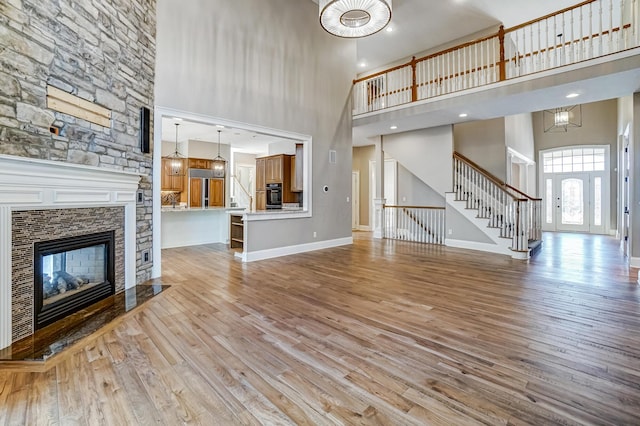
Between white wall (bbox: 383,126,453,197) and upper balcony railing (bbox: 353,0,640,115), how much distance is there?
3.05 feet

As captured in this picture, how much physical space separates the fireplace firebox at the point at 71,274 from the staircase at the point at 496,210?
21.9ft

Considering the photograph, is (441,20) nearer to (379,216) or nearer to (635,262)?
(379,216)

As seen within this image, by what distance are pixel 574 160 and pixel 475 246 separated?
6404 mm

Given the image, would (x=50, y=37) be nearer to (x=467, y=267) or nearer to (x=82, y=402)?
(x=82, y=402)

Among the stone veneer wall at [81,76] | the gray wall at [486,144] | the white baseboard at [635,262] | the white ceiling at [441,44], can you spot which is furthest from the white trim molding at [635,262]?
the stone veneer wall at [81,76]

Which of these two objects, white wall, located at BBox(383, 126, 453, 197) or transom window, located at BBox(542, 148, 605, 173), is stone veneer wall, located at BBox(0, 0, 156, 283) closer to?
white wall, located at BBox(383, 126, 453, 197)

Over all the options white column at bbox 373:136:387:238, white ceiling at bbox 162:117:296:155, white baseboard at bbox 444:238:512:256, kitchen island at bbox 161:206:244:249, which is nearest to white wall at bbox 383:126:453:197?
white column at bbox 373:136:387:238

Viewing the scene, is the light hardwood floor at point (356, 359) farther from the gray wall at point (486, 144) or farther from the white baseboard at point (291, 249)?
the gray wall at point (486, 144)

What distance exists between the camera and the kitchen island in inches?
273

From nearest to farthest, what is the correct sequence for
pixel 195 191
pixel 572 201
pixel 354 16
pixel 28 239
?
pixel 28 239
pixel 354 16
pixel 195 191
pixel 572 201

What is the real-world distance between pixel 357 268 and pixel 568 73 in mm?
4396

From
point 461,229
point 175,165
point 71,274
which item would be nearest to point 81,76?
point 71,274

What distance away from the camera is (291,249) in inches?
249

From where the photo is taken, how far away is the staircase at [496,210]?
19.5ft
